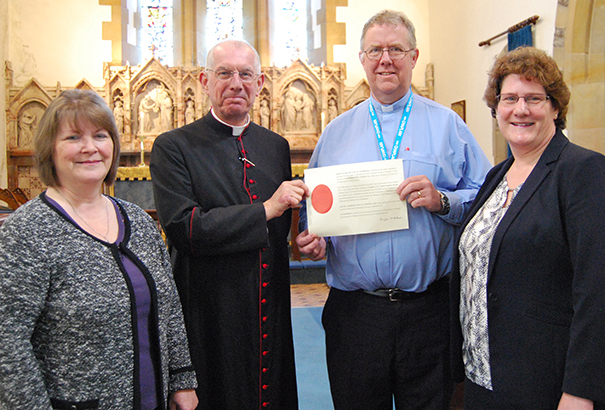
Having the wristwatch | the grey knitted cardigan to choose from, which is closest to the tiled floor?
the wristwatch

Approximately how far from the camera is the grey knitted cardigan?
1.30 meters

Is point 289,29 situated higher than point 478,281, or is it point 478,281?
point 289,29

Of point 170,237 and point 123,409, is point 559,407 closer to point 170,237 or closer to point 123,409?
point 123,409

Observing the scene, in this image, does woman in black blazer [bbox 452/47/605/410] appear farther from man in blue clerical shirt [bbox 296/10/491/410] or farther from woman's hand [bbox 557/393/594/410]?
man in blue clerical shirt [bbox 296/10/491/410]

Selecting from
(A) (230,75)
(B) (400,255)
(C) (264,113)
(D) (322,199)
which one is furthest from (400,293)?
(C) (264,113)

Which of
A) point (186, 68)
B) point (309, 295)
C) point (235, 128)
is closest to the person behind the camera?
point (235, 128)

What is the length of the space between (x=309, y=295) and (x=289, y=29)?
6.84 m

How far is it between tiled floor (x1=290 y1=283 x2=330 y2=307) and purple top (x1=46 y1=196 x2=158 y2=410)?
4075 millimetres

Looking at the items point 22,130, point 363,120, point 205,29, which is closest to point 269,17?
point 205,29

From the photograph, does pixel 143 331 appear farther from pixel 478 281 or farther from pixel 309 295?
pixel 309 295

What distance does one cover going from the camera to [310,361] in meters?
3.96

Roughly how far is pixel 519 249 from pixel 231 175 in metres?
1.28

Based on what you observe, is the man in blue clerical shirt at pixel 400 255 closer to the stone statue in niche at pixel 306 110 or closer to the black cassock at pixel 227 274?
the black cassock at pixel 227 274

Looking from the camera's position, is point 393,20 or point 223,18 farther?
point 223,18
